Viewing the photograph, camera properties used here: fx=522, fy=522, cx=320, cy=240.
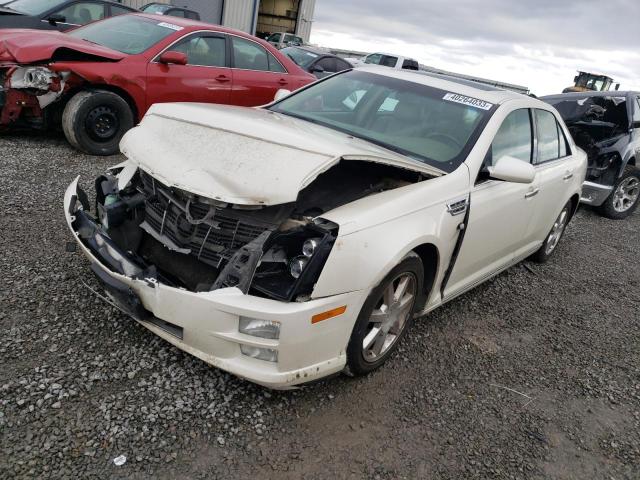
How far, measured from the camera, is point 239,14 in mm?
19750

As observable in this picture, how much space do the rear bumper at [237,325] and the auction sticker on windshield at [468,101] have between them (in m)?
1.78

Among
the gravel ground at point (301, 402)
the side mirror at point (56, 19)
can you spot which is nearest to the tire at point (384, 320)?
the gravel ground at point (301, 402)

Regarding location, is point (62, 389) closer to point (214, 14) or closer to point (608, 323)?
point (608, 323)

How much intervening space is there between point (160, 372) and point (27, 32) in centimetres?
501

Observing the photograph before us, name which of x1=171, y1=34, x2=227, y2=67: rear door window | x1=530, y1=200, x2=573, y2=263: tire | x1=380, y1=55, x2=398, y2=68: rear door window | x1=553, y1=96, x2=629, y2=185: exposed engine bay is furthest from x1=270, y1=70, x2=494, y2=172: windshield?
x1=380, y1=55, x2=398, y2=68: rear door window

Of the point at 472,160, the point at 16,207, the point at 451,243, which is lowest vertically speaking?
the point at 16,207

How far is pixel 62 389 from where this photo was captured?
7.82 ft

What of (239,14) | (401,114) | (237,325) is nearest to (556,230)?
(401,114)

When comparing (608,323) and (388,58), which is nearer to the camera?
(608,323)

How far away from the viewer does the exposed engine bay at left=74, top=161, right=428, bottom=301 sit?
2375mm

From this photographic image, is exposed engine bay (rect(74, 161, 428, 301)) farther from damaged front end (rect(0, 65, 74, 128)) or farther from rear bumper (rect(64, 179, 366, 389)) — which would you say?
damaged front end (rect(0, 65, 74, 128))

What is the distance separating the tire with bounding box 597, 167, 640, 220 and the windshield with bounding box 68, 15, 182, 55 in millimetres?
6229

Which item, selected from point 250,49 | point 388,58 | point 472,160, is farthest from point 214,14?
point 472,160

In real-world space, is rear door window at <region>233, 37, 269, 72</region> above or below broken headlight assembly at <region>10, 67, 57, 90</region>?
above
